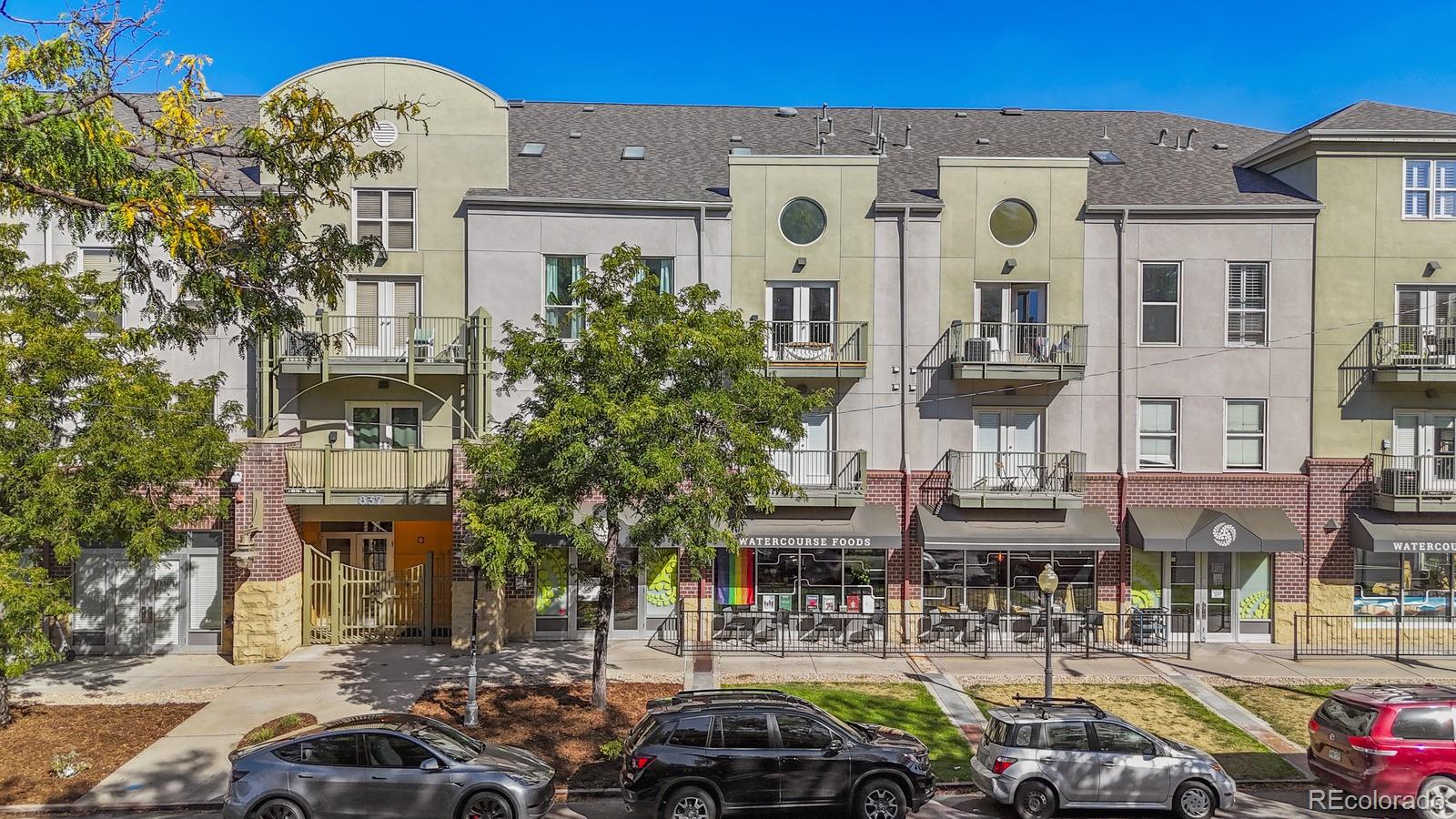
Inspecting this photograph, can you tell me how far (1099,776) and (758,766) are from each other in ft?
14.8

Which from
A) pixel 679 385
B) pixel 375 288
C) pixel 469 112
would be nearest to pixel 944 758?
pixel 679 385

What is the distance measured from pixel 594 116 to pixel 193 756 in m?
19.2

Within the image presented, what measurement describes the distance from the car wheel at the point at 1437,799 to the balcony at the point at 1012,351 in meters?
10.4

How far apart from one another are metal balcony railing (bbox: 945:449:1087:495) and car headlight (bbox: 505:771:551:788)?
1194 centimetres

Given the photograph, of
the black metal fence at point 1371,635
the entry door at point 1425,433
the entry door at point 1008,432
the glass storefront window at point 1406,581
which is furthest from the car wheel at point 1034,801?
the entry door at point 1425,433

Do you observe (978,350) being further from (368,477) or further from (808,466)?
(368,477)

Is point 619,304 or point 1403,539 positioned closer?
point 619,304

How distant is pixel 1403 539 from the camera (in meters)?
20.0

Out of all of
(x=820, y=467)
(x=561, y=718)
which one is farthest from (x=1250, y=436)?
(x=561, y=718)

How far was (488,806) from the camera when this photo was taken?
11.2 m

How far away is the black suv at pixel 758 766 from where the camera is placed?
11.2 meters

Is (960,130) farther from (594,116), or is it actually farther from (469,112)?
(469,112)

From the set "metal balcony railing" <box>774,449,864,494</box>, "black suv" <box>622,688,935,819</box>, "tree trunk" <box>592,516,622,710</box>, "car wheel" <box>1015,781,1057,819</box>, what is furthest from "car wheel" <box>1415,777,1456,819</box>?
"tree trunk" <box>592,516,622,710</box>

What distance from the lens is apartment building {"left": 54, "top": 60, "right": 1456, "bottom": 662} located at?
67.5 feet
